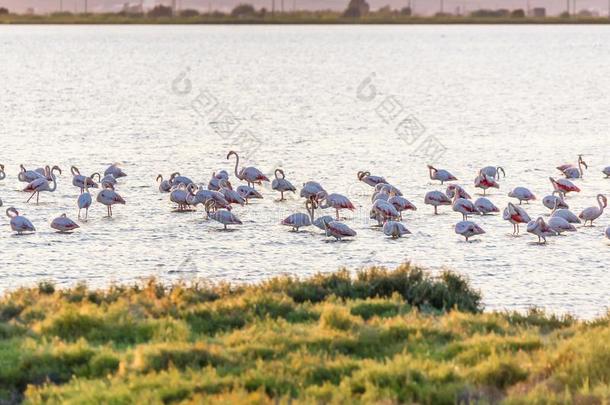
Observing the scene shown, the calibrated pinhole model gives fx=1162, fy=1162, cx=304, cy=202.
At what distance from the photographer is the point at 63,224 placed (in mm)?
28188

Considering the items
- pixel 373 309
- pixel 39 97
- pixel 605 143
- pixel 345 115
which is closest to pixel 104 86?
pixel 39 97

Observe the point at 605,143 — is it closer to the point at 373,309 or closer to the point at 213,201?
the point at 213,201

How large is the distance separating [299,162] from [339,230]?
16.5m

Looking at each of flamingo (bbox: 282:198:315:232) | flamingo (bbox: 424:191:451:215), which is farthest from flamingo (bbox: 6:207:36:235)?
flamingo (bbox: 424:191:451:215)

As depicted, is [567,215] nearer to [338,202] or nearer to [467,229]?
[467,229]

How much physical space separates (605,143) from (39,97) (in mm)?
55343

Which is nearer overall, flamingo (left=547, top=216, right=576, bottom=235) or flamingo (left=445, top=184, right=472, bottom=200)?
flamingo (left=547, top=216, right=576, bottom=235)

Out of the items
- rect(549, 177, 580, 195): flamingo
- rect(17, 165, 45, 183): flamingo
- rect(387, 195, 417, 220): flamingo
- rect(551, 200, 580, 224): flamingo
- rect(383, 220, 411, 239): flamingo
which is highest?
rect(17, 165, 45, 183): flamingo

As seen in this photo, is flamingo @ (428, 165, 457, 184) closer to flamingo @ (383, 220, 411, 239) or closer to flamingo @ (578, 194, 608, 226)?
flamingo @ (578, 194, 608, 226)

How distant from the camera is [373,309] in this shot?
55.1ft

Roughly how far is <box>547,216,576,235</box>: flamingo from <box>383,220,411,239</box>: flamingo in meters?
3.45

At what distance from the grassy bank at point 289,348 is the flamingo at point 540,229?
8.93 m

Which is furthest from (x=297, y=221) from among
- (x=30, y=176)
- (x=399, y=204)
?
(x=30, y=176)

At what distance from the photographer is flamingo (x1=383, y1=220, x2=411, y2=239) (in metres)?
27.8
